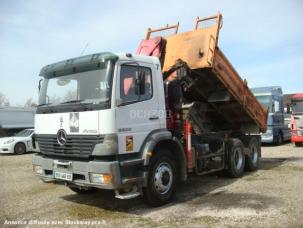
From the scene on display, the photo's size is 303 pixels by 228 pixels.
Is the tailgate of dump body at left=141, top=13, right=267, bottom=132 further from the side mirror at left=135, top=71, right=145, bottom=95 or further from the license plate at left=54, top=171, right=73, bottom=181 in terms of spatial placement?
the license plate at left=54, top=171, right=73, bottom=181

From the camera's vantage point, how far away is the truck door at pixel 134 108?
20.8 feet

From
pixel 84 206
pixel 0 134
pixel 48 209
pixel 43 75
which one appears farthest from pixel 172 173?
pixel 0 134

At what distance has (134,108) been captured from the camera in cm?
662

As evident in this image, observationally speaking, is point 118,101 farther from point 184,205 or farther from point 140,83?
point 184,205

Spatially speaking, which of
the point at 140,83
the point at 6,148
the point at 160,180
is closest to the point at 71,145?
the point at 140,83

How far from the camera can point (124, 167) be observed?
632 centimetres

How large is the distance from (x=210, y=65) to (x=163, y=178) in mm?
2761

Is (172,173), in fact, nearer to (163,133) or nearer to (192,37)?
(163,133)

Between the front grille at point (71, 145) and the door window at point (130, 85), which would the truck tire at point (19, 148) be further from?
the door window at point (130, 85)

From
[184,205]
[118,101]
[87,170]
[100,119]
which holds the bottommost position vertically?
[184,205]

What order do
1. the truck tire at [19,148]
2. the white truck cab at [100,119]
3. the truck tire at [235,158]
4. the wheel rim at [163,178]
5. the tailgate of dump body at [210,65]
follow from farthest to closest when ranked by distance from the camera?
the truck tire at [19,148]
the truck tire at [235,158]
the tailgate of dump body at [210,65]
the wheel rim at [163,178]
the white truck cab at [100,119]

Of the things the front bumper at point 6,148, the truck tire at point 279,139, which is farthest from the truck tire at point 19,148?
the truck tire at point 279,139

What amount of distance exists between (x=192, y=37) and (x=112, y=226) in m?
4.81

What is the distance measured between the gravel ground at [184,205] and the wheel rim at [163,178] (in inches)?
14.2
